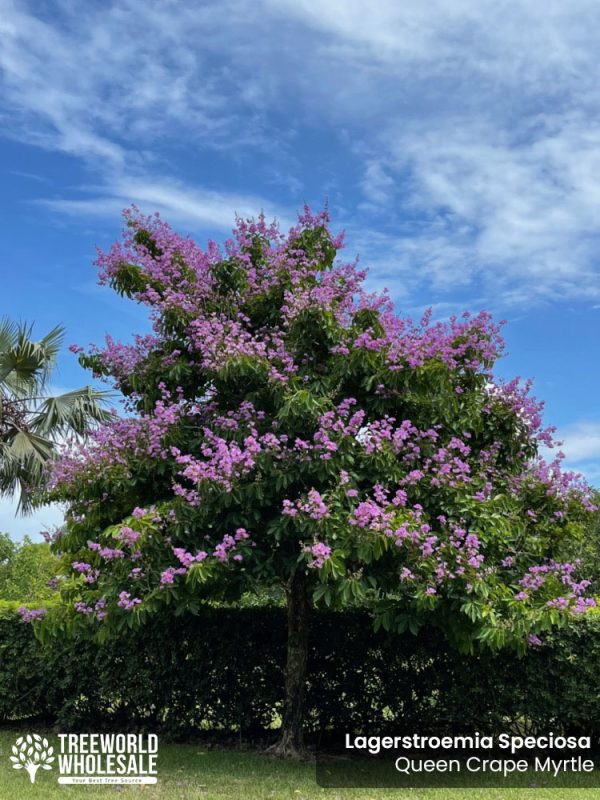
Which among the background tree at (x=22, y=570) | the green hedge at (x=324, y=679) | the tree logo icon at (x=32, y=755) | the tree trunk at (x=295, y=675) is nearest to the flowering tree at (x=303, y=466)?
the tree trunk at (x=295, y=675)

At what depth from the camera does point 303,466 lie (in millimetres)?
6914

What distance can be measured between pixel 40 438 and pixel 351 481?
8.14 meters

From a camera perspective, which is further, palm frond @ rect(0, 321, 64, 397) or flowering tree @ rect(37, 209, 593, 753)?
palm frond @ rect(0, 321, 64, 397)

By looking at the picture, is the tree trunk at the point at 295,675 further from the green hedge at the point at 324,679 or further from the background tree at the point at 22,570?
the background tree at the point at 22,570

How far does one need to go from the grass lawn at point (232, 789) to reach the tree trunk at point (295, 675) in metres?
0.42

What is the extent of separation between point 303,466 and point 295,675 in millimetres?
3103

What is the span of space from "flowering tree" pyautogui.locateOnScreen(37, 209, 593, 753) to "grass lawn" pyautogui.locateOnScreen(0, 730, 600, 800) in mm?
903

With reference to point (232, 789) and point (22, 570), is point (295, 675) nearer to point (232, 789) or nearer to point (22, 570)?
point (232, 789)

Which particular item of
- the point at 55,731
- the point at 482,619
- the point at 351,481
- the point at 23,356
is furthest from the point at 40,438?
the point at 482,619

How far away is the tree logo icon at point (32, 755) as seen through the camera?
8.07m

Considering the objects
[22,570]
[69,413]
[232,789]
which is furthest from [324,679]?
[22,570]

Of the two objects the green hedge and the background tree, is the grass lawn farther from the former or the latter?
the background tree

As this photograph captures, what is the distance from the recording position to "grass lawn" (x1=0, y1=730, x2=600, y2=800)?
267 inches

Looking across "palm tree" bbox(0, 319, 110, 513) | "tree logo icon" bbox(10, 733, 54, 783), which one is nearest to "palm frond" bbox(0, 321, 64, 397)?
"palm tree" bbox(0, 319, 110, 513)
